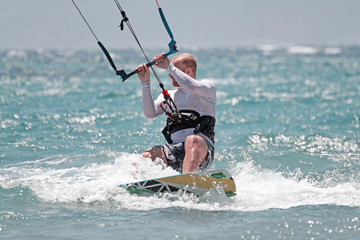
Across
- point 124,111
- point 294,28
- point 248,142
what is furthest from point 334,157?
point 294,28

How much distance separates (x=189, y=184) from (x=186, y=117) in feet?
2.74

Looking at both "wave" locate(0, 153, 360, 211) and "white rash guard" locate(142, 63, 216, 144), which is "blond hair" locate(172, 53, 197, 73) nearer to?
"white rash guard" locate(142, 63, 216, 144)

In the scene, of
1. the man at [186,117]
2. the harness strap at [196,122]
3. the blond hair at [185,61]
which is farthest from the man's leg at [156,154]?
the blond hair at [185,61]

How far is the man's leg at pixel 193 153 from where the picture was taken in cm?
611

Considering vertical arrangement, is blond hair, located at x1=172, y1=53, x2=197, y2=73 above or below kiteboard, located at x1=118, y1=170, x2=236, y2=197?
above

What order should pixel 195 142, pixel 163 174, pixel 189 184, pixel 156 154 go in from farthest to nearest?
pixel 156 154, pixel 163 174, pixel 195 142, pixel 189 184

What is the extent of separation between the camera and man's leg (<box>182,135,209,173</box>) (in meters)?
6.11

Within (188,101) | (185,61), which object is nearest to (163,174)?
(188,101)

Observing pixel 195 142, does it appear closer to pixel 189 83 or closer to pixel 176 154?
pixel 176 154

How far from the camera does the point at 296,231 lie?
17.1ft

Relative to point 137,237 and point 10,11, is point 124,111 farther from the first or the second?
point 10,11

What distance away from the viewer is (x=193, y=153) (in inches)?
241

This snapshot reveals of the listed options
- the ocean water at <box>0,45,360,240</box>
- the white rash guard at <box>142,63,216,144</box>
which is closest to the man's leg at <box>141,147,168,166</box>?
the ocean water at <box>0,45,360,240</box>

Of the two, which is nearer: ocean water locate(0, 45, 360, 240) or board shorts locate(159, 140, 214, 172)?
ocean water locate(0, 45, 360, 240)
